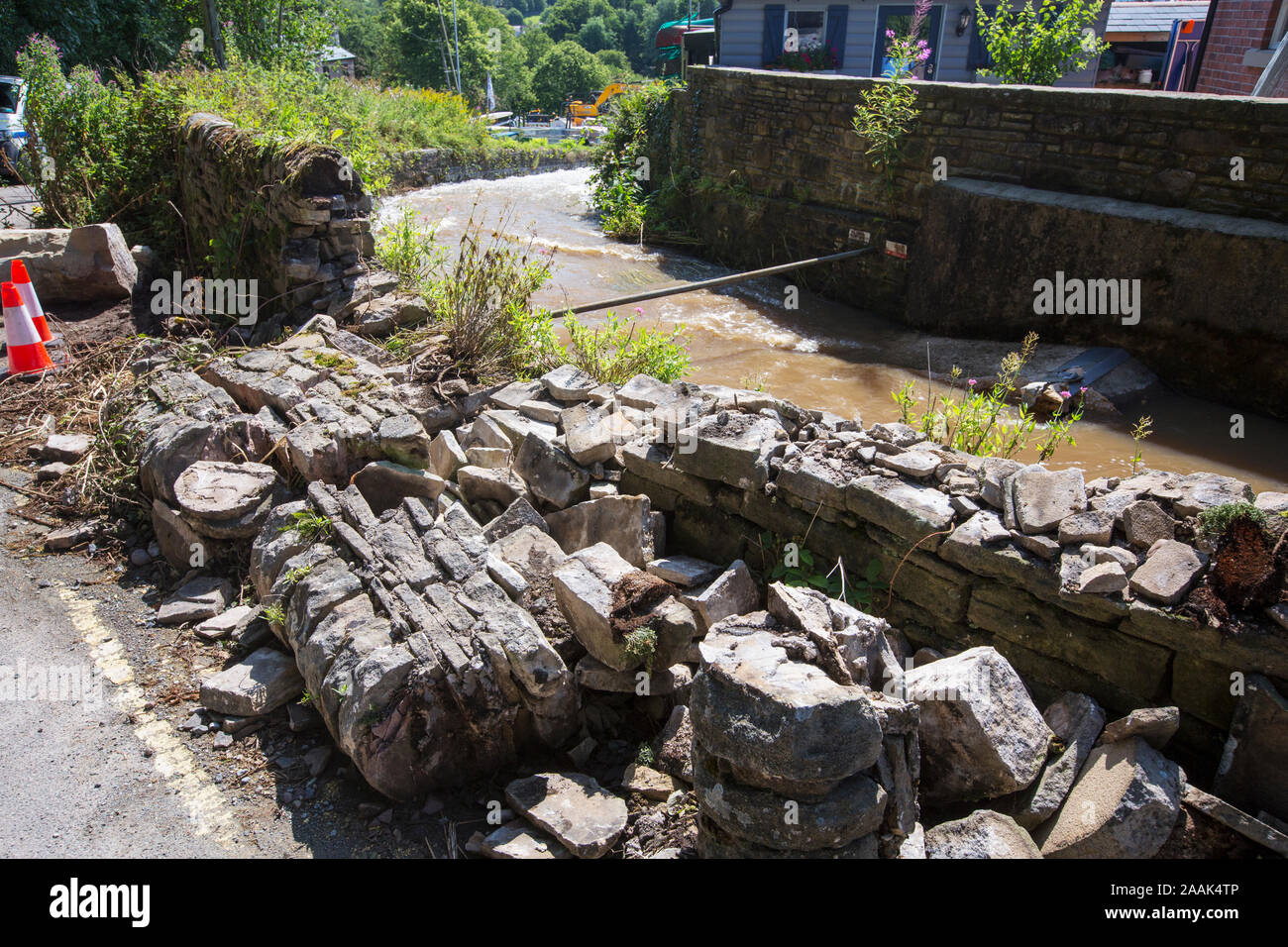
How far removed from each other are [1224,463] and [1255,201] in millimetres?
2246

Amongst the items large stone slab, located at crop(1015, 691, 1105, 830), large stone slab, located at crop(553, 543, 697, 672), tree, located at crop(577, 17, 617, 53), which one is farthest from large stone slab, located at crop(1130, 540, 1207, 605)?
tree, located at crop(577, 17, 617, 53)

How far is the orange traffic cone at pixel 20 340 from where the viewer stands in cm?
624

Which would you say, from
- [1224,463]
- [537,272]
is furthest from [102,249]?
[1224,463]

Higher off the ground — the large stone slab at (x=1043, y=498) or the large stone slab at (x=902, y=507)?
the large stone slab at (x=1043, y=498)

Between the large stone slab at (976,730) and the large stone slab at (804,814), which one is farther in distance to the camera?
the large stone slab at (976,730)

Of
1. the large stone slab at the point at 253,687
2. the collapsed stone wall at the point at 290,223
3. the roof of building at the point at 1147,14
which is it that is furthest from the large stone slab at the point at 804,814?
the roof of building at the point at 1147,14

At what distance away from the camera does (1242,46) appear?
10.3 m

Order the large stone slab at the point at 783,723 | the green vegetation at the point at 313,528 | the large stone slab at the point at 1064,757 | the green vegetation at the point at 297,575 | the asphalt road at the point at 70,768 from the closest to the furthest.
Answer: the large stone slab at the point at 783,723
the large stone slab at the point at 1064,757
the asphalt road at the point at 70,768
the green vegetation at the point at 297,575
the green vegetation at the point at 313,528

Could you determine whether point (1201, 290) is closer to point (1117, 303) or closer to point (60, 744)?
point (1117, 303)

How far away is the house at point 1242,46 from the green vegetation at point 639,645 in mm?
9965

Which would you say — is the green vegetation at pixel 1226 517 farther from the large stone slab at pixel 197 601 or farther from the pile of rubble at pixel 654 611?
the large stone slab at pixel 197 601

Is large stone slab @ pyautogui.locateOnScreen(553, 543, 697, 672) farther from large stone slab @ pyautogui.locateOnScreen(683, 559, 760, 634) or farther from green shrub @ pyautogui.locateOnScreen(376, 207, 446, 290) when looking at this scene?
green shrub @ pyautogui.locateOnScreen(376, 207, 446, 290)

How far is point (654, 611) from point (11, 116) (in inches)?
627

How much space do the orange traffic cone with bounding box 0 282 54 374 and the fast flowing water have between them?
3.47 meters
